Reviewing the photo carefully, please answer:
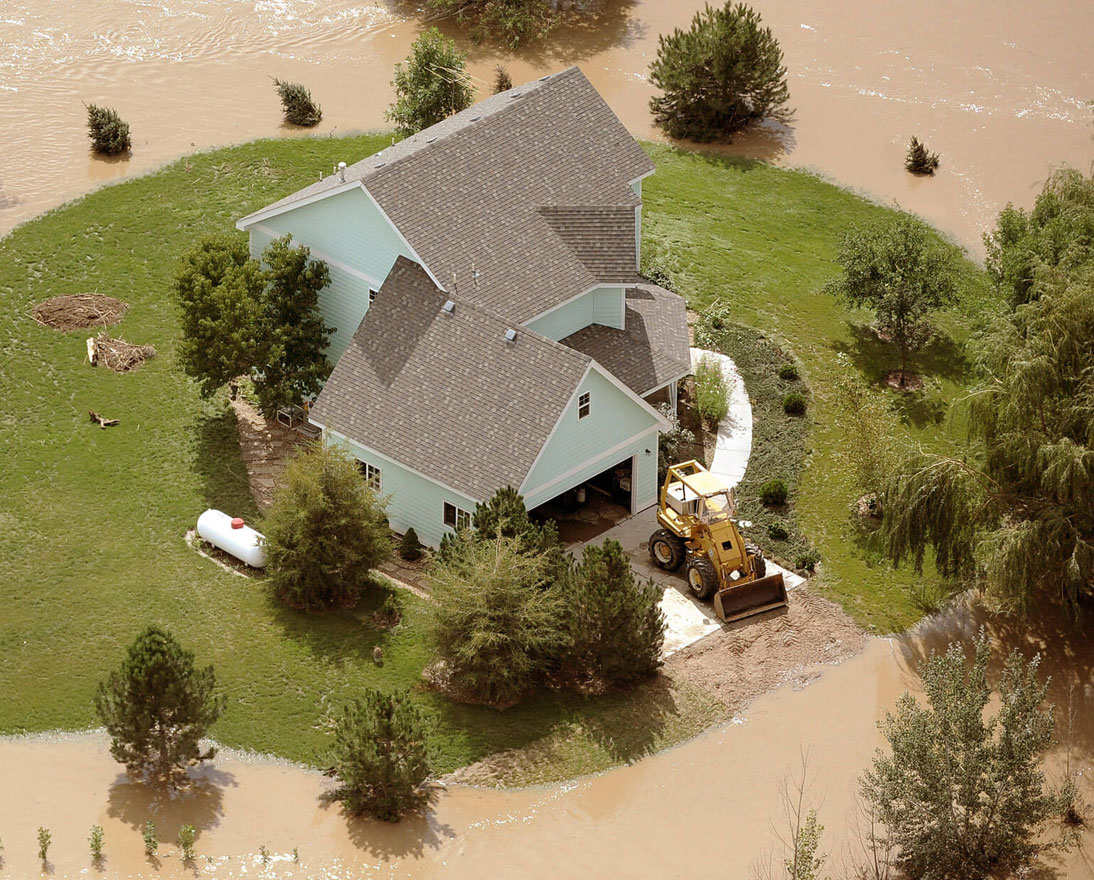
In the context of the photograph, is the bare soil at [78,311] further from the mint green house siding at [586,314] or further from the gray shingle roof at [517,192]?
the mint green house siding at [586,314]

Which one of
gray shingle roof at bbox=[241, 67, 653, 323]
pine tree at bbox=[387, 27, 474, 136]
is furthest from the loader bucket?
pine tree at bbox=[387, 27, 474, 136]

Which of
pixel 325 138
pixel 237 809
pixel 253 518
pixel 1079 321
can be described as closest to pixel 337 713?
pixel 237 809

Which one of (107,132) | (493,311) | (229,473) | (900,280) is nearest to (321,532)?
(229,473)

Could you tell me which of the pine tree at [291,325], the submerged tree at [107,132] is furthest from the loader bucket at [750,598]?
the submerged tree at [107,132]

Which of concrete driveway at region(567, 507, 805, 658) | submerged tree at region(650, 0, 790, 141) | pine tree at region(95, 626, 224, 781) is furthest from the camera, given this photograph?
submerged tree at region(650, 0, 790, 141)

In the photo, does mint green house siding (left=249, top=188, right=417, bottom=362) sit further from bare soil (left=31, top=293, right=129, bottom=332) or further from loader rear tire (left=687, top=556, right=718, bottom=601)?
loader rear tire (left=687, top=556, right=718, bottom=601)

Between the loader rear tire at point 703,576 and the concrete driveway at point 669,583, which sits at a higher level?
the loader rear tire at point 703,576

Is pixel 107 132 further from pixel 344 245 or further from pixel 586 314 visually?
pixel 586 314
